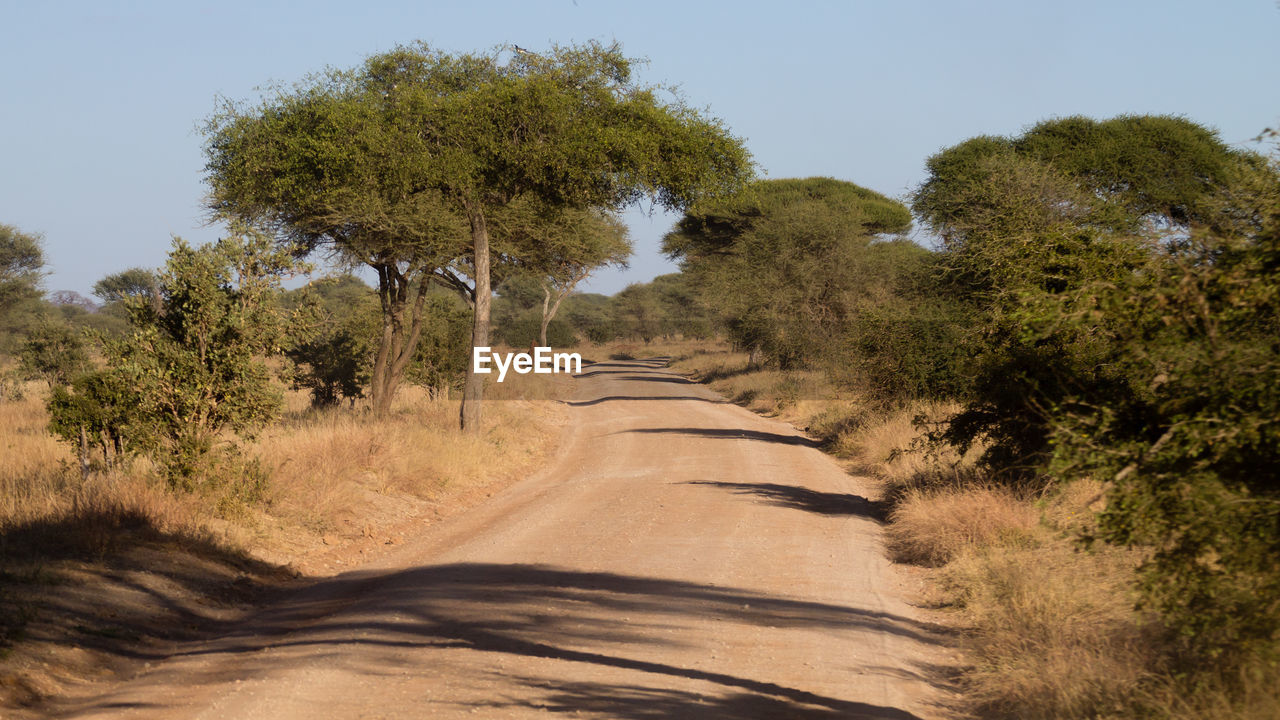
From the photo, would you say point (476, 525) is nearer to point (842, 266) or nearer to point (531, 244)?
point (531, 244)

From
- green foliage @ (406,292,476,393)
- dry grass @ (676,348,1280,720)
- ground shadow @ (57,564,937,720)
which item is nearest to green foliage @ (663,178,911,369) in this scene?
green foliage @ (406,292,476,393)

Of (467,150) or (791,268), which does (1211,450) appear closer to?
(467,150)

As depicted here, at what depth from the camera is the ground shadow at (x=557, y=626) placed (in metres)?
5.83

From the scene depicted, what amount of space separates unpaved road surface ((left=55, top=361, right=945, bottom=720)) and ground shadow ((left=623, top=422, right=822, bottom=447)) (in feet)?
28.5

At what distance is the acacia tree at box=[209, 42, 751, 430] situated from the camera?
60.7 ft

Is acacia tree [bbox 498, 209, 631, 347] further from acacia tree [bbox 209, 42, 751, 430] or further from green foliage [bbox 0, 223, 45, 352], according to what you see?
green foliage [bbox 0, 223, 45, 352]

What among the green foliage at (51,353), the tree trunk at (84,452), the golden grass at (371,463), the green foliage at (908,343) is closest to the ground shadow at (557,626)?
the golden grass at (371,463)

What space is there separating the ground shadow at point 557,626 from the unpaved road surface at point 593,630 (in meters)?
0.02

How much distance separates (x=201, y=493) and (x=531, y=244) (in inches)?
544

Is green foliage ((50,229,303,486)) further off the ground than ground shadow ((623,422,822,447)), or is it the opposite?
green foliage ((50,229,303,486))

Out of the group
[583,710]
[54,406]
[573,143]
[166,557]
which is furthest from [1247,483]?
[573,143]

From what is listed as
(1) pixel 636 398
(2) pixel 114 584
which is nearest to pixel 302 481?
(2) pixel 114 584

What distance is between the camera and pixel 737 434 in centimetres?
2425

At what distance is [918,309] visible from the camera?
799 inches
